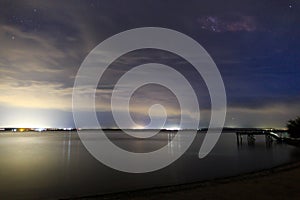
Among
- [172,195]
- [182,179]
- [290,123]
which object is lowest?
[182,179]

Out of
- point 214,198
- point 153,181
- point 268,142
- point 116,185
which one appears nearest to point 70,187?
point 116,185

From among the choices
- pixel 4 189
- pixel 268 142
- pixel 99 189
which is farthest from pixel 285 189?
pixel 268 142

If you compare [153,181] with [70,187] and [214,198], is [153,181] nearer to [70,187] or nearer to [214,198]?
[70,187]

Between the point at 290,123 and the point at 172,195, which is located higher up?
the point at 290,123

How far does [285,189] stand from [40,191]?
19243 millimetres

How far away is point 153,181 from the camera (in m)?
27.1

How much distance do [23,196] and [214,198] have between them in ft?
52.4

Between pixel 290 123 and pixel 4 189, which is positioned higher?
pixel 290 123

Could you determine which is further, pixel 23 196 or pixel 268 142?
pixel 268 142

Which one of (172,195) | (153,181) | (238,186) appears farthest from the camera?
(153,181)

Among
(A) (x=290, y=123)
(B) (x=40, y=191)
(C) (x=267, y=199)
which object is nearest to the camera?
(C) (x=267, y=199)

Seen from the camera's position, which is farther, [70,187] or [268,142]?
[268,142]

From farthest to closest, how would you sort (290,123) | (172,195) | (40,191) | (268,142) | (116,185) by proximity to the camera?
(268,142) < (290,123) < (116,185) < (40,191) < (172,195)

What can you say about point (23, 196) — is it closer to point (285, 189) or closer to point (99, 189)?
point (99, 189)
